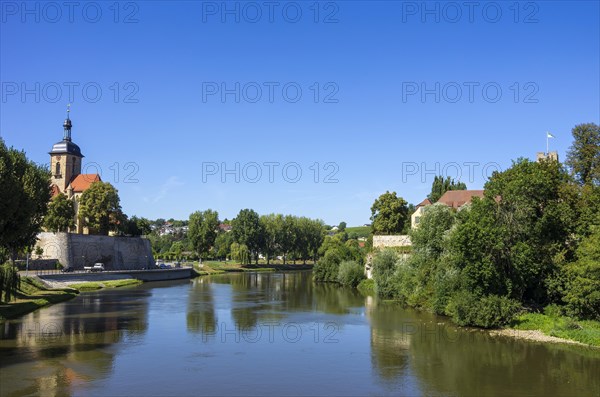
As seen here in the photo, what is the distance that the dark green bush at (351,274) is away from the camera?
65512mm

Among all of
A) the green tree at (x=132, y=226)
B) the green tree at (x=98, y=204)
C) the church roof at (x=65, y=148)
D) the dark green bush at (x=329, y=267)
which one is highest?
the church roof at (x=65, y=148)

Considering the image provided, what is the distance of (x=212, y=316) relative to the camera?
39.3 meters

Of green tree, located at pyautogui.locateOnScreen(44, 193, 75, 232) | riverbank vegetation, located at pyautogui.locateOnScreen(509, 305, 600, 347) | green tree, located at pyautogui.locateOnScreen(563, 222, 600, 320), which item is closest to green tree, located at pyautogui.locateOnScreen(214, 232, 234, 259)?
green tree, located at pyautogui.locateOnScreen(44, 193, 75, 232)

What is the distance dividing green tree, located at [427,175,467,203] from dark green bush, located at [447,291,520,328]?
51.2 meters

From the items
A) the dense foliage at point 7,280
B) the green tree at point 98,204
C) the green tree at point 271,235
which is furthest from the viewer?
the green tree at point 271,235

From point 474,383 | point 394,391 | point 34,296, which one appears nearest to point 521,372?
point 474,383

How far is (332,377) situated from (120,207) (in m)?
62.3

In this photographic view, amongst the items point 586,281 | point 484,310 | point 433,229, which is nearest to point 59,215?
point 433,229

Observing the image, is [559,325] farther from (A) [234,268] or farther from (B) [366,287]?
(A) [234,268]

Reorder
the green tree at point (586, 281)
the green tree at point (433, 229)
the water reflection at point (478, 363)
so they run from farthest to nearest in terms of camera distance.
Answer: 1. the green tree at point (433, 229)
2. the green tree at point (586, 281)
3. the water reflection at point (478, 363)

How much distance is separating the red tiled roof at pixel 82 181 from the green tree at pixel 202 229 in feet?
Result: 81.1

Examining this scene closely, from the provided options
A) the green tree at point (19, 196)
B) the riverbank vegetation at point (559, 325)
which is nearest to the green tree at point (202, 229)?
the green tree at point (19, 196)

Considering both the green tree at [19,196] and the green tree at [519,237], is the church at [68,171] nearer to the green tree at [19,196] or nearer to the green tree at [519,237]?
the green tree at [19,196]

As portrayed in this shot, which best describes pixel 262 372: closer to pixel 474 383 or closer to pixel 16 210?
pixel 474 383
